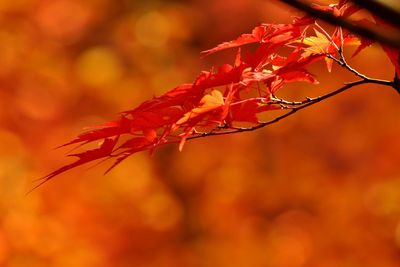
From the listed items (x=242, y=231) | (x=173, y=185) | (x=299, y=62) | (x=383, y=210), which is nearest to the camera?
(x=299, y=62)

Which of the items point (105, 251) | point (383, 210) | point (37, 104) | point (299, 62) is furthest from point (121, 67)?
point (299, 62)

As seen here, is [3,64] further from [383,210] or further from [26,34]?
[383,210]

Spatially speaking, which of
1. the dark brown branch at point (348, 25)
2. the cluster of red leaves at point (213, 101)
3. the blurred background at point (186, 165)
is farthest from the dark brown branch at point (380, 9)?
the blurred background at point (186, 165)

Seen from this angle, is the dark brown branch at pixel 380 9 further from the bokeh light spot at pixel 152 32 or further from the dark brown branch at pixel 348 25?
the bokeh light spot at pixel 152 32

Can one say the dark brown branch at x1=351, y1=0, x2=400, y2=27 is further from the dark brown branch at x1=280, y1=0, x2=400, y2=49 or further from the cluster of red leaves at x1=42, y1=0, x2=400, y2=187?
the cluster of red leaves at x1=42, y1=0, x2=400, y2=187

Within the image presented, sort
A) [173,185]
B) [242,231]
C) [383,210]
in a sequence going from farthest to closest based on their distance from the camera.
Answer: [173,185]
[242,231]
[383,210]

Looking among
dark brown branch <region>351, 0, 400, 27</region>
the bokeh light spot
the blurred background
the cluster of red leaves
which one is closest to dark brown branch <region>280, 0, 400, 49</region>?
dark brown branch <region>351, 0, 400, 27</region>
